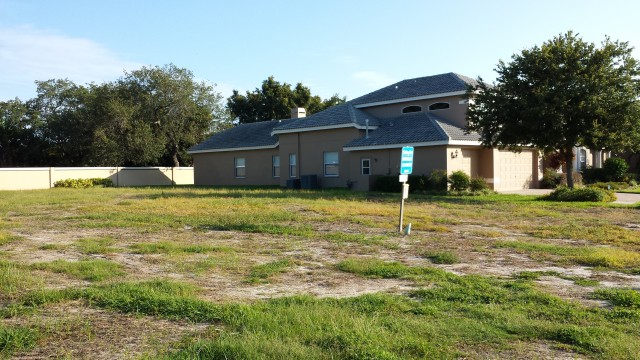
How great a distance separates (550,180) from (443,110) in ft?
26.6

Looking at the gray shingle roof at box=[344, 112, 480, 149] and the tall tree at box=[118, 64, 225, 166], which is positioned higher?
the tall tree at box=[118, 64, 225, 166]

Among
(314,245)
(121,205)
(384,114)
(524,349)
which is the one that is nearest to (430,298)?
(524,349)

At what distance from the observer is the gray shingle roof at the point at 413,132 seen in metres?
29.5

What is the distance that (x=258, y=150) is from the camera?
41000mm

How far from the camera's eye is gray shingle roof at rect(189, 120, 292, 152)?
41062 mm

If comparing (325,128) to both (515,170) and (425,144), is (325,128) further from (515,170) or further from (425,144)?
(515,170)

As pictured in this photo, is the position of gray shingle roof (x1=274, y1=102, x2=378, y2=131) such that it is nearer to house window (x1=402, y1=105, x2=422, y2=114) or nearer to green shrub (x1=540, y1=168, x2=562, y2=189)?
house window (x1=402, y1=105, x2=422, y2=114)

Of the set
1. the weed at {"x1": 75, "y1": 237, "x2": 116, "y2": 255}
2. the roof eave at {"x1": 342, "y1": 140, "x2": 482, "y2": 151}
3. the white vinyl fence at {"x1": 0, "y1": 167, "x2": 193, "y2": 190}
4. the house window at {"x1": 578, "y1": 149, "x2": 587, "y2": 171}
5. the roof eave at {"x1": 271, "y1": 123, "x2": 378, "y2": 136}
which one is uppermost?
the roof eave at {"x1": 271, "y1": 123, "x2": 378, "y2": 136}

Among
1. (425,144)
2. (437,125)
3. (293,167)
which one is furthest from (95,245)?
(293,167)

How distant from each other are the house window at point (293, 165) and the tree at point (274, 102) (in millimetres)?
24932

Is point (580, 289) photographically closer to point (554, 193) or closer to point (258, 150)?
point (554, 193)

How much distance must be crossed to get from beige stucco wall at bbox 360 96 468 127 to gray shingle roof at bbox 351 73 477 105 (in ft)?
1.44

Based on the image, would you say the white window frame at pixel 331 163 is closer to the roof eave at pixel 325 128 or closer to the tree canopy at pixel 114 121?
the roof eave at pixel 325 128

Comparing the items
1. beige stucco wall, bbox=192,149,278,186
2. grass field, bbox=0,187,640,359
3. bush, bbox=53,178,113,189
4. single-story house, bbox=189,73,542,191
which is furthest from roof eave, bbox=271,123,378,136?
grass field, bbox=0,187,640,359
